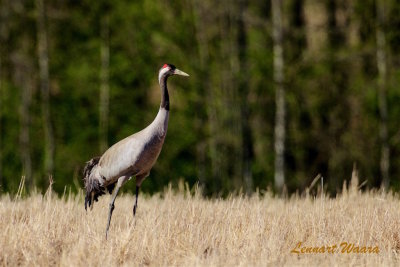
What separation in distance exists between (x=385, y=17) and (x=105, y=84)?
7.98 m

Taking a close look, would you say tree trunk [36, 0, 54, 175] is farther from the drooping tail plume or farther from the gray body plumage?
the gray body plumage

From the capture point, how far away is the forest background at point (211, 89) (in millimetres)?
18797

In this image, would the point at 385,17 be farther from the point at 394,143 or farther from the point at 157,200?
the point at 157,200

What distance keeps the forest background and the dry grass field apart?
1007 centimetres

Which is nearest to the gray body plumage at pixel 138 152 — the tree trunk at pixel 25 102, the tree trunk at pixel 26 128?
the tree trunk at pixel 25 102

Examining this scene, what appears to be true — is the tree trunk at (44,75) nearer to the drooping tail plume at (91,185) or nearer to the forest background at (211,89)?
the forest background at (211,89)

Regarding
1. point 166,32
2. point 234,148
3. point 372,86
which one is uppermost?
point 166,32

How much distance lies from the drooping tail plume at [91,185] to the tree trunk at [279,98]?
940 centimetres

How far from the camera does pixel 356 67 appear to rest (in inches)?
814

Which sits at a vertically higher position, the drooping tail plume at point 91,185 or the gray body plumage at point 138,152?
the gray body plumage at point 138,152

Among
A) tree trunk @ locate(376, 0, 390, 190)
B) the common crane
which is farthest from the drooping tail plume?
tree trunk @ locate(376, 0, 390, 190)

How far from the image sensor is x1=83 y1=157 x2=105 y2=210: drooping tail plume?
7.95 meters

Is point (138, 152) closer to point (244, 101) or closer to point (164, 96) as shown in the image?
point (164, 96)

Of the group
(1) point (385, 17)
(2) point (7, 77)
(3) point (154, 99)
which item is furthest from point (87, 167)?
(2) point (7, 77)
